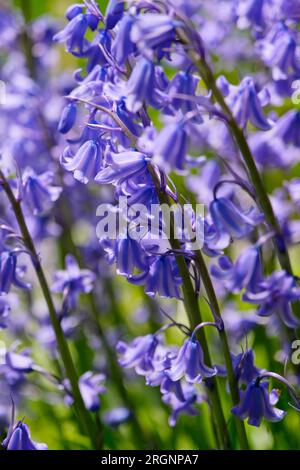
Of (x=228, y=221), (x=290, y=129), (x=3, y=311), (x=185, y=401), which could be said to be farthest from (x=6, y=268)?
(x=290, y=129)

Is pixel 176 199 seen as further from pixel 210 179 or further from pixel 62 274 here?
pixel 210 179

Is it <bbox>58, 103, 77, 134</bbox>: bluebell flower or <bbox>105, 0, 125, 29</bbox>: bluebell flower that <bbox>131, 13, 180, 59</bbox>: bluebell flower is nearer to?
<bbox>105, 0, 125, 29</bbox>: bluebell flower

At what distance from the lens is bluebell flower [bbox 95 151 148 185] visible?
215 cm

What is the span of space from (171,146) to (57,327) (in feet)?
3.47

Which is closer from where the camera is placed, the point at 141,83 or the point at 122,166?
the point at 141,83

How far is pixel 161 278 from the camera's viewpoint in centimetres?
237

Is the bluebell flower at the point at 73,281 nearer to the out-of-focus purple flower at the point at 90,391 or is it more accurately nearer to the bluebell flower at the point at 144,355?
the out-of-focus purple flower at the point at 90,391

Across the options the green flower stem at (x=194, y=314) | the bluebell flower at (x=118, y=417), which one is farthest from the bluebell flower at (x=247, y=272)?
the bluebell flower at (x=118, y=417)

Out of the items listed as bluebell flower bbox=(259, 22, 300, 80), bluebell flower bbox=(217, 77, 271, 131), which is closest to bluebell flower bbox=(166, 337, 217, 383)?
bluebell flower bbox=(217, 77, 271, 131)

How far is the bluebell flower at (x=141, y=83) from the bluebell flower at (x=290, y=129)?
3.55 ft

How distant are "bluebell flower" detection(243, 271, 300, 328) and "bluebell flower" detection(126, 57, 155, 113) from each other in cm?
63

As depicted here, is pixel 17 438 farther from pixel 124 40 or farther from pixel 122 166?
pixel 124 40

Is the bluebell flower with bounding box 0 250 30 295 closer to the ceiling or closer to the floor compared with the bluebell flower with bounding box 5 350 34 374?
closer to the ceiling
